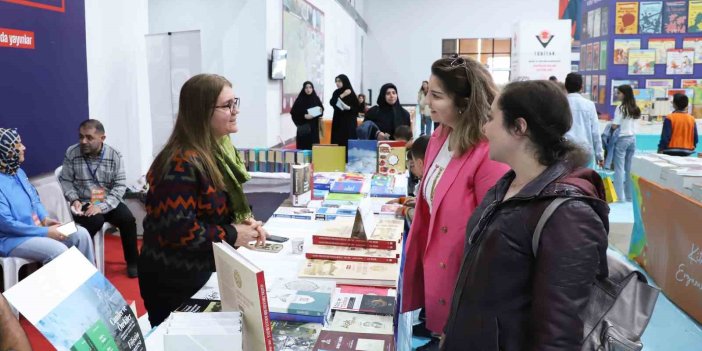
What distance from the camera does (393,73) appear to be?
21297mm

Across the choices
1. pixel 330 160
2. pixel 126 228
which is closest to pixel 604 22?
pixel 330 160

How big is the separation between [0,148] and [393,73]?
729 inches

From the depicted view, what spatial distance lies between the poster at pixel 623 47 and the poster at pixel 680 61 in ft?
1.76

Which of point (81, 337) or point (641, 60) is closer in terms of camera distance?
point (81, 337)

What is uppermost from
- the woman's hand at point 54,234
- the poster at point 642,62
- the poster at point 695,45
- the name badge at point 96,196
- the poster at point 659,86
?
the poster at point 695,45

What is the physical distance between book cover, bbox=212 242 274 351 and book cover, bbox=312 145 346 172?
312cm

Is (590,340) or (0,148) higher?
(0,148)

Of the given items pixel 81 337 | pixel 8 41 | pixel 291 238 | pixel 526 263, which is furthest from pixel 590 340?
pixel 8 41

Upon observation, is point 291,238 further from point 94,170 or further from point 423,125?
point 423,125

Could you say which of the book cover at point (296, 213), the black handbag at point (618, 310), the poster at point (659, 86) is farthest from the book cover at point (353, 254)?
the poster at point (659, 86)

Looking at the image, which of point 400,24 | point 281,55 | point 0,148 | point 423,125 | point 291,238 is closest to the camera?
point 291,238

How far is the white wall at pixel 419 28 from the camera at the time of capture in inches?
810

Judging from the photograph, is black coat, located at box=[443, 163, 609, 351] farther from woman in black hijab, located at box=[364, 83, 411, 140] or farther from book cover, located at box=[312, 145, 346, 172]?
woman in black hijab, located at box=[364, 83, 411, 140]

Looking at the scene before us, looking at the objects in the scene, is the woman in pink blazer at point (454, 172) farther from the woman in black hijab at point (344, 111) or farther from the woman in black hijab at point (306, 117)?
the woman in black hijab at point (306, 117)
